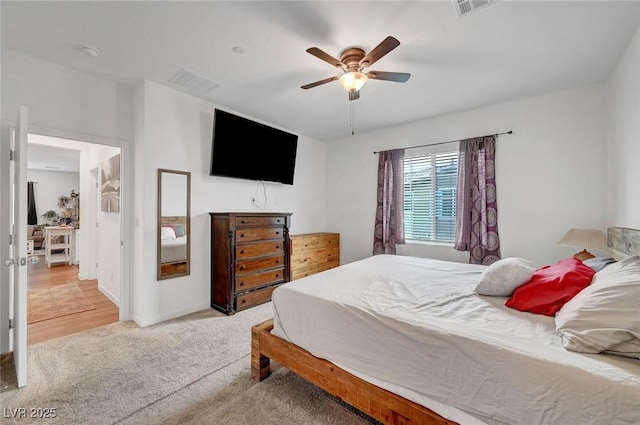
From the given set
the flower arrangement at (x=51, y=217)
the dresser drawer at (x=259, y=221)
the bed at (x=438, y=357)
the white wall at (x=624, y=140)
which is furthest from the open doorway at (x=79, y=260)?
the white wall at (x=624, y=140)

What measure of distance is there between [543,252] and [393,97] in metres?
2.69

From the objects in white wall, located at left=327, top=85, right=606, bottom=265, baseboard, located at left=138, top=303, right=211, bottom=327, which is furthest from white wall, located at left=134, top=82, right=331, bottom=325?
white wall, located at left=327, top=85, right=606, bottom=265

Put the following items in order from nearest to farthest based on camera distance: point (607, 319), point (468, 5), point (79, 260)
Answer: point (607, 319)
point (468, 5)
point (79, 260)

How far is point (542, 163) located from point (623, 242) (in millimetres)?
1293

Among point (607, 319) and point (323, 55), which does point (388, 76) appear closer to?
point (323, 55)

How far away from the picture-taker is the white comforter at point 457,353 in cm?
101

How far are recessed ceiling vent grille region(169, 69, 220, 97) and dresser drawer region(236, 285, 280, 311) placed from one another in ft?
8.39

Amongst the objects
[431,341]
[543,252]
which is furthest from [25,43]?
[543,252]

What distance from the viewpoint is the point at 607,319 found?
1.14 metres

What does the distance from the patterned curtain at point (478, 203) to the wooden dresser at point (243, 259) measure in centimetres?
264

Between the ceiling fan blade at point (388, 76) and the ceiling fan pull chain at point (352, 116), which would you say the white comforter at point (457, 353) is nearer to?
the ceiling fan blade at point (388, 76)

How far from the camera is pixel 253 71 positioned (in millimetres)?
2682

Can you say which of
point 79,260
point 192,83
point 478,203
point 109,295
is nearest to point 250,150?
point 192,83

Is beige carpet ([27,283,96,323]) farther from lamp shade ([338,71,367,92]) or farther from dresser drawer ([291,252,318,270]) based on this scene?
lamp shade ([338,71,367,92])
